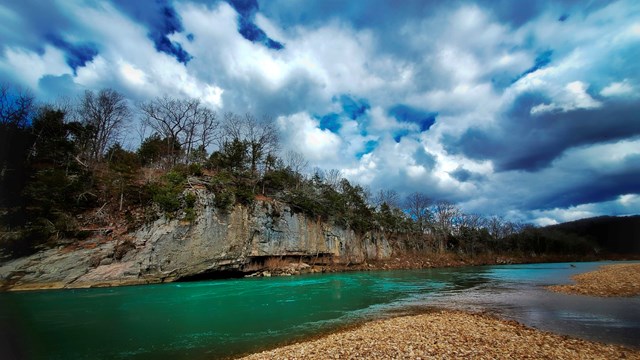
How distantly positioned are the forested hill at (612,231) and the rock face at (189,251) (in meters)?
154

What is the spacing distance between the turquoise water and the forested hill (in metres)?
169

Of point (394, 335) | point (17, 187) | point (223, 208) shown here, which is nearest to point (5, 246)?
point (17, 187)

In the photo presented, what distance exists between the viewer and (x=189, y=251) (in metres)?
35.2

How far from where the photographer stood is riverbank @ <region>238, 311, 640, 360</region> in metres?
8.71

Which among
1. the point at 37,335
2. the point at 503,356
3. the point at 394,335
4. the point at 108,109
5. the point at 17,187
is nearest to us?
the point at 503,356

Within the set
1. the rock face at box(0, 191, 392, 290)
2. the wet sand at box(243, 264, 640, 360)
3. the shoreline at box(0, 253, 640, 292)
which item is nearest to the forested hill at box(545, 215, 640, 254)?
the shoreline at box(0, 253, 640, 292)

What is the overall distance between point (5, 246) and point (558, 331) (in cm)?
4251

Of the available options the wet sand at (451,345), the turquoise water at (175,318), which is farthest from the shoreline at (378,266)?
the wet sand at (451,345)

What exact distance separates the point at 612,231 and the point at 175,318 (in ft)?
746

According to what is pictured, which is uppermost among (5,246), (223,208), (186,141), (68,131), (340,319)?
(186,141)

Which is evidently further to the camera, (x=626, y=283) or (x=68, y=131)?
(x=68, y=131)

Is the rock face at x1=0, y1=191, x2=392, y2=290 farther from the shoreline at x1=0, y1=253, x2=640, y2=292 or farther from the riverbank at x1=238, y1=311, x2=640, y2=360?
the riverbank at x1=238, y1=311, x2=640, y2=360

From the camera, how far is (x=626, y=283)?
25.0 meters

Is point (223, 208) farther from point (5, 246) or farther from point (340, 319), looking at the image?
point (340, 319)
